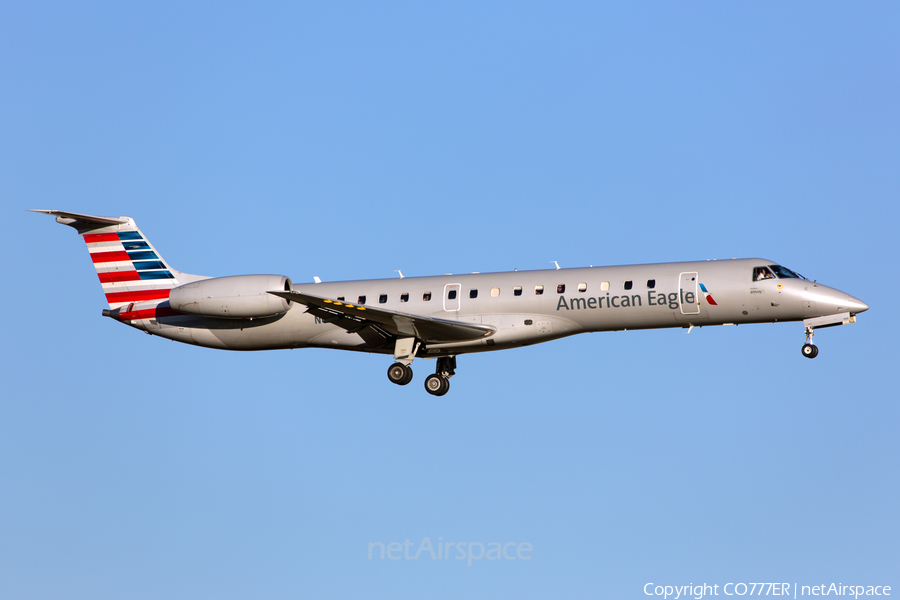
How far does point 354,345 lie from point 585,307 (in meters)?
7.26

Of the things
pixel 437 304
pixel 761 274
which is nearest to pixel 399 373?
pixel 437 304

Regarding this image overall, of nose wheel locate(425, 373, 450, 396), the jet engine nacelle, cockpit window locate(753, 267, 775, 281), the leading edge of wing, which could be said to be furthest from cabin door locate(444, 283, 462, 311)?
cockpit window locate(753, 267, 775, 281)

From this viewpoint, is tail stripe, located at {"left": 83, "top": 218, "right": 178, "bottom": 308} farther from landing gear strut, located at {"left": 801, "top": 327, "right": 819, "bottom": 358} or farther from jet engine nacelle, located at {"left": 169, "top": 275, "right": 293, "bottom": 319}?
landing gear strut, located at {"left": 801, "top": 327, "right": 819, "bottom": 358}

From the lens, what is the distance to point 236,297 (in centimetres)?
3066

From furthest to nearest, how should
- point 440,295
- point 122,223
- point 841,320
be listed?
point 122,223 → point 440,295 → point 841,320

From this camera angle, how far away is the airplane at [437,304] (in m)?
29.1

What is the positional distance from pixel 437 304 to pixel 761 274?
920 centimetres

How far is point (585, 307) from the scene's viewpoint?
97.5ft

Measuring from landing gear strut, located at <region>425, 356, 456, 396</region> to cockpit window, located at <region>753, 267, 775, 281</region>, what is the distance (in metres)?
9.48

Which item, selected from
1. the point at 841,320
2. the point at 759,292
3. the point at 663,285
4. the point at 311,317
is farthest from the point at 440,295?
the point at 841,320

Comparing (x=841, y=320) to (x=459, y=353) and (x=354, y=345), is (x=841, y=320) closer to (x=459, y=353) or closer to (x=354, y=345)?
(x=459, y=353)

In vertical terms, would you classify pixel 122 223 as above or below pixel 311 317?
above

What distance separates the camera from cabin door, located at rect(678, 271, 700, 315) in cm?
2914

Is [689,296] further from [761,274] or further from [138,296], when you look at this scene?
[138,296]
